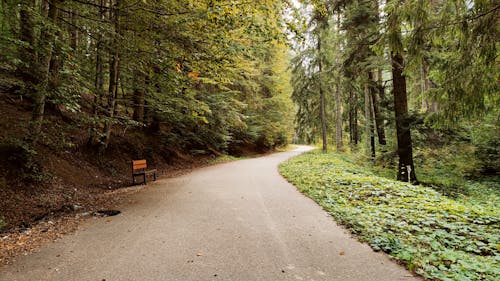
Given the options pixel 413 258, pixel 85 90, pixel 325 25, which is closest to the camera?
pixel 413 258

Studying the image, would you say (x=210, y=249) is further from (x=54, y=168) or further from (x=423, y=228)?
(x=54, y=168)

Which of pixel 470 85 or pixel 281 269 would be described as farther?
pixel 470 85

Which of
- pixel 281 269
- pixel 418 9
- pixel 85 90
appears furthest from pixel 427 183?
pixel 85 90

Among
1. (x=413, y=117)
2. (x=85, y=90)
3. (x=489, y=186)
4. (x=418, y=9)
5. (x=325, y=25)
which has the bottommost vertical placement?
(x=489, y=186)

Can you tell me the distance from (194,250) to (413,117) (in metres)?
8.23

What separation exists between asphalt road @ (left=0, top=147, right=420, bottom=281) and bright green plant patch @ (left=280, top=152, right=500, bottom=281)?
0.26 metres

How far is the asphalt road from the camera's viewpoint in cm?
287

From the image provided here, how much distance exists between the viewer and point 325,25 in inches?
555

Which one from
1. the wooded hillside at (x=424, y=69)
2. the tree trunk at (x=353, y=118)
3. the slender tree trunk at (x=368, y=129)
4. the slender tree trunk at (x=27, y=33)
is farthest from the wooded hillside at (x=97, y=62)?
the tree trunk at (x=353, y=118)

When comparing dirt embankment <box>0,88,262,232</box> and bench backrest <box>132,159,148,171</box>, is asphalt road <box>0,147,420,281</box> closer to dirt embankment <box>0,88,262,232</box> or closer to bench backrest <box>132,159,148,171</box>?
dirt embankment <box>0,88,262,232</box>

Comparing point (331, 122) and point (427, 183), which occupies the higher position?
point (331, 122)

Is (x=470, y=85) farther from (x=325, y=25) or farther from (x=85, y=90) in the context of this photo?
(x=325, y=25)

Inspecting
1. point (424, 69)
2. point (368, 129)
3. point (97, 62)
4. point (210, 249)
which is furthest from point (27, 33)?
point (424, 69)

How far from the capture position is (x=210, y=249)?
11.5 ft
